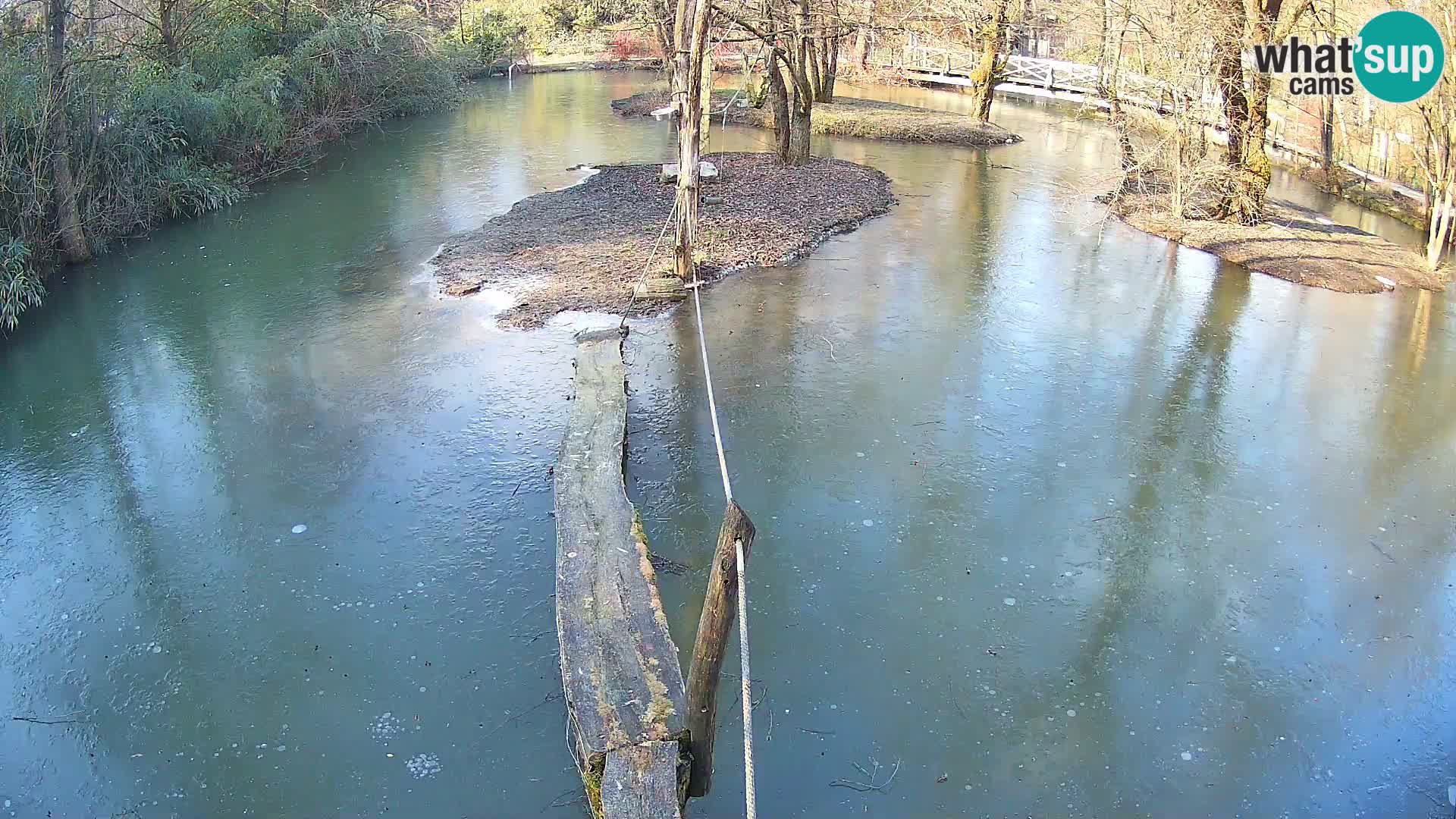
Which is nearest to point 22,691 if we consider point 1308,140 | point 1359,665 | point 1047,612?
point 1047,612

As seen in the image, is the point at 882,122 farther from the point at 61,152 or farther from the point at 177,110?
the point at 61,152

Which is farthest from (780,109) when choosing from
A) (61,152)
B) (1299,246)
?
(61,152)

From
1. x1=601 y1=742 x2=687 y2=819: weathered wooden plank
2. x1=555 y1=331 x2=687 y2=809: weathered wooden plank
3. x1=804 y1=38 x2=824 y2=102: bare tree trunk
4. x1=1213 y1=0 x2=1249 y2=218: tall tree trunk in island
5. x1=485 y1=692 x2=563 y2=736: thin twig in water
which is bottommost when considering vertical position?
x1=485 y1=692 x2=563 y2=736: thin twig in water

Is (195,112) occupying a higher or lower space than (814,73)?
lower

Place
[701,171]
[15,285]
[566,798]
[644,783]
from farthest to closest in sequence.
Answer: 1. [701,171]
2. [15,285]
3. [566,798]
4. [644,783]

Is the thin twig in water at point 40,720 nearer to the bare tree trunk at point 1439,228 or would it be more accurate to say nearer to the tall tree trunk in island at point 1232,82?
the tall tree trunk in island at point 1232,82

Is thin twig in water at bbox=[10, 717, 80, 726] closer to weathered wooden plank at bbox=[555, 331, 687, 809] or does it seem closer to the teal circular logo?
weathered wooden plank at bbox=[555, 331, 687, 809]

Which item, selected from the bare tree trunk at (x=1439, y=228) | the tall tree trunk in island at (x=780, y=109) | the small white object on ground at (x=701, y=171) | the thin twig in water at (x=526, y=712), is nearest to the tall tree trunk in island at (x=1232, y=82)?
the bare tree trunk at (x=1439, y=228)

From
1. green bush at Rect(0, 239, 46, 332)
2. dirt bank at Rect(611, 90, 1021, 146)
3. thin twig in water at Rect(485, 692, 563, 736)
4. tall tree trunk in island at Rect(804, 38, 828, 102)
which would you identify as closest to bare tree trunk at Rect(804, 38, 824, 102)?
tall tree trunk in island at Rect(804, 38, 828, 102)
